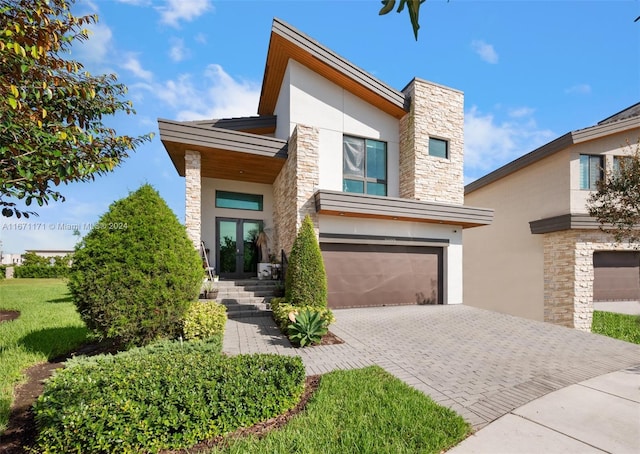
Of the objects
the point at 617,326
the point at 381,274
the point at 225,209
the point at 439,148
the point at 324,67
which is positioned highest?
the point at 324,67

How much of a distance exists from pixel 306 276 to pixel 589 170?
13.8 meters

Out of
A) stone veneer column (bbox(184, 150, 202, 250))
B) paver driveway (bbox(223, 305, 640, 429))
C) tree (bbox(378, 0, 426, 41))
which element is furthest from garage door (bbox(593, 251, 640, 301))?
stone veneer column (bbox(184, 150, 202, 250))

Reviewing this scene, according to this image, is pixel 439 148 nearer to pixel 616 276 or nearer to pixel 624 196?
pixel 624 196

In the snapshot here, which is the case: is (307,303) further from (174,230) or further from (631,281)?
(631,281)

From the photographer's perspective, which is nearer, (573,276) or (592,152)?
(573,276)

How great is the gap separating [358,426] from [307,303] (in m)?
4.16

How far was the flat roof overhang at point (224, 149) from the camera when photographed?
9039 mm

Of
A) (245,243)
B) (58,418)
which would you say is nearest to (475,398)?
(58,418)

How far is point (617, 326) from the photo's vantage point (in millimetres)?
10953

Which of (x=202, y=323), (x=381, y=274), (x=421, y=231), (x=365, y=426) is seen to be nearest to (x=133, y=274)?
(x=202, y=323)

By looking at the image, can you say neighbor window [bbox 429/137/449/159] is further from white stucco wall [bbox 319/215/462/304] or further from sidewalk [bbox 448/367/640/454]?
sidewalk [bbox 448/367/640/454]

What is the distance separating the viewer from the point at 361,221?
34.7 feet

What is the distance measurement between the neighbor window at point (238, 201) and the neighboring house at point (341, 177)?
5 cm

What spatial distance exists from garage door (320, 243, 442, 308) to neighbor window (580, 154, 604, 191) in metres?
7.13
